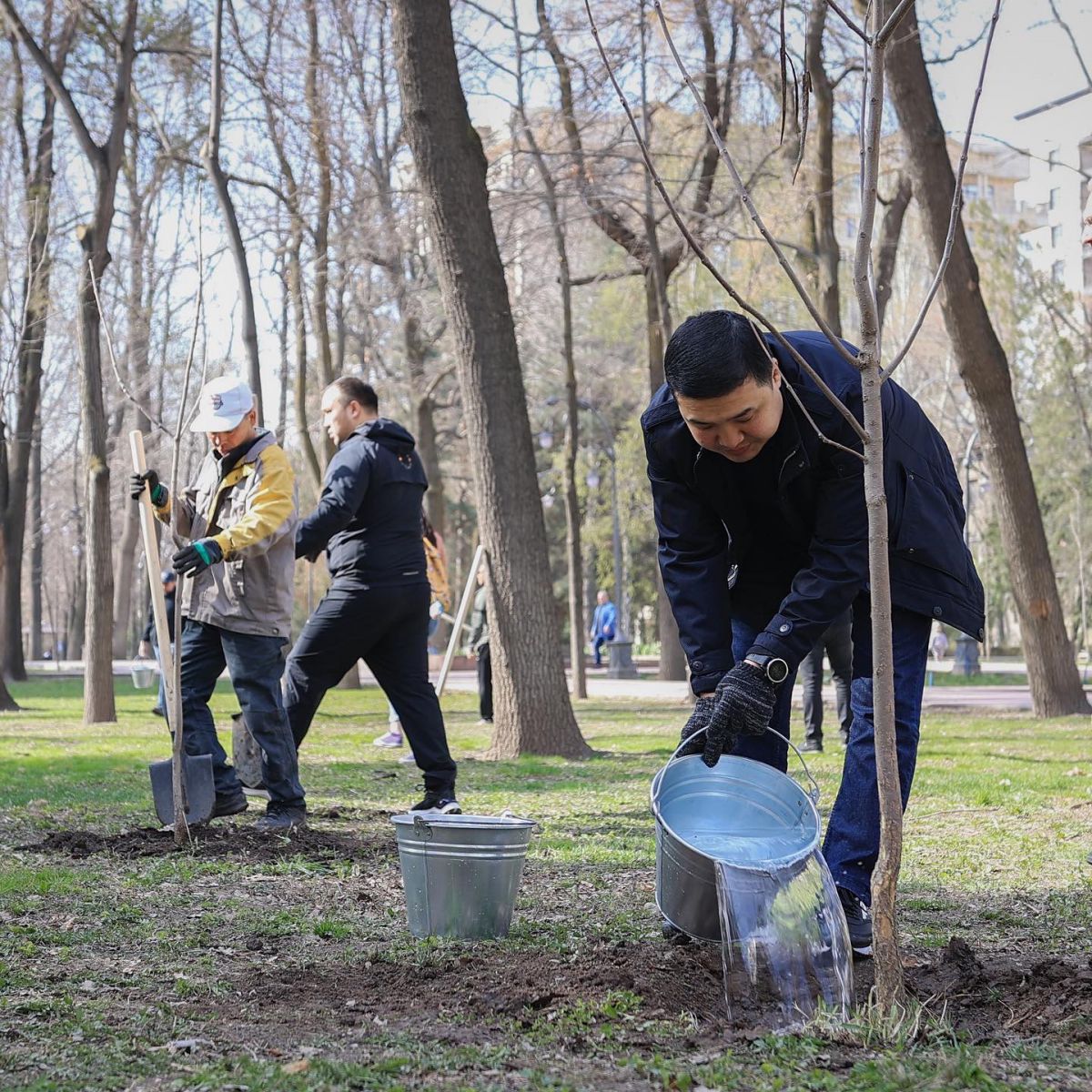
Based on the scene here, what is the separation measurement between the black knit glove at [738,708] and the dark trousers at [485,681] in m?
9.90

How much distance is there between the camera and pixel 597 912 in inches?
182

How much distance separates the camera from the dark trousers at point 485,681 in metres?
13.7

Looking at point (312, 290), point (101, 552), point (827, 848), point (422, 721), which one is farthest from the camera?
point (312, 290)

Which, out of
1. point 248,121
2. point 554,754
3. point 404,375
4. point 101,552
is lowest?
point 554,754

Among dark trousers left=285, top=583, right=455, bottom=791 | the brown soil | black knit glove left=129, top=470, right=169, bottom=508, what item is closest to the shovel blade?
dark trousers left=285, top=583, right=455, bottom=791

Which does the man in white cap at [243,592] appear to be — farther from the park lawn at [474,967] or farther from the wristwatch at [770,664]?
the wristwatch at [770,664]

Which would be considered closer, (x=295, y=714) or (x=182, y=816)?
(x=182, y=816)

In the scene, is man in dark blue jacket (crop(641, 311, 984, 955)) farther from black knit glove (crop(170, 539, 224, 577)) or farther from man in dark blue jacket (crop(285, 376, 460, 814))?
man in dark blue jacket (crop(285, 376, 460, 814))

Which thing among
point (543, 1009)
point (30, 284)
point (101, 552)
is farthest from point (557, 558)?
point (543, 1009)

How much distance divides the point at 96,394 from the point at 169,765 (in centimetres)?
839

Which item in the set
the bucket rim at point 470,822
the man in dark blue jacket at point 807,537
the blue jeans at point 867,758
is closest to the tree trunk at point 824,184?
the man in dark blue jacket at point 807,537

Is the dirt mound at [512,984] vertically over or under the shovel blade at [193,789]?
under

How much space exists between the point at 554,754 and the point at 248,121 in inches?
439

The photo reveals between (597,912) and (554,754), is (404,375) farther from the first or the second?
(597,912)
